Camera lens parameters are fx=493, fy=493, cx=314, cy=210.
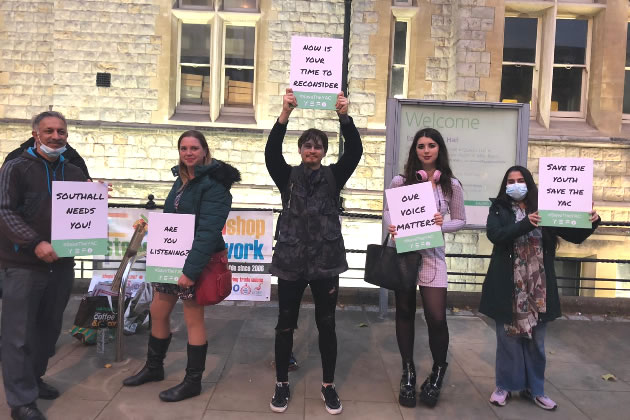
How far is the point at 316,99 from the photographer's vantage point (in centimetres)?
362

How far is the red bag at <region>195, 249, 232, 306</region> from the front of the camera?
3.45m

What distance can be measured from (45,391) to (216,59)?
7957 mm

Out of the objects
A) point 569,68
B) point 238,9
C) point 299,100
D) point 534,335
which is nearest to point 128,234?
point 299,100

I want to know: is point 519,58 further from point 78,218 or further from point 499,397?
point 78,218

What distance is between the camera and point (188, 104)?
412 inches

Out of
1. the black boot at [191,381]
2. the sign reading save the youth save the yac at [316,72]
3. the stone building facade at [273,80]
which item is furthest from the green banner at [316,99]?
the stone building facade at [273,80]

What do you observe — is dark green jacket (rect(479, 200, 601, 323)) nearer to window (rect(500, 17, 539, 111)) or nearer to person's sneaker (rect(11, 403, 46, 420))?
person's sneaker (rect(11, 403, 46, 420))

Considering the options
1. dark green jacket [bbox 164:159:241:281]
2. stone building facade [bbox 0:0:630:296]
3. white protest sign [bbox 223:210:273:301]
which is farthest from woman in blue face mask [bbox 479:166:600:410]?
stone building facade [bbox 0:0:630:296]

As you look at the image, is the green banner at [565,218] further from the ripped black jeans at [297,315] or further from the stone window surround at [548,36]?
the stone window surround at [548,36]

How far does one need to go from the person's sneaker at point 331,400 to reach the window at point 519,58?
27.8 feet

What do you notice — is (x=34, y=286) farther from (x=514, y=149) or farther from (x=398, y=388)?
(x=514, y=149)

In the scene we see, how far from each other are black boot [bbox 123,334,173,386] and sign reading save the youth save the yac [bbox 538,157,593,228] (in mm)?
2900

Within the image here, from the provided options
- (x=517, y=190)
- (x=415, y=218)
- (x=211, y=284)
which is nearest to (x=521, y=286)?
(x=517, y=190)

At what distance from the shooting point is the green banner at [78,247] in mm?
3197
